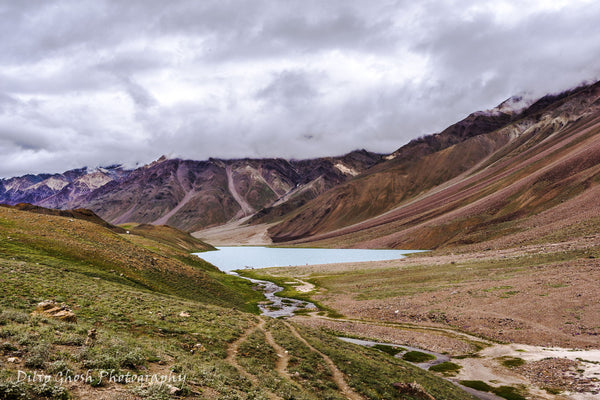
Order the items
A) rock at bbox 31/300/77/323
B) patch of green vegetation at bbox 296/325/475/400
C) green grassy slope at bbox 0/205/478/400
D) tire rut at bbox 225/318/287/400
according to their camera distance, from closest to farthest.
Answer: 1. green grassy slope at bbox 0/205/478/400
2. tire rut at bbox 225/318/287/400
3. rock at bbox 31/300/77/323
4. patch of green vegetation at bbox 296/325/475/400

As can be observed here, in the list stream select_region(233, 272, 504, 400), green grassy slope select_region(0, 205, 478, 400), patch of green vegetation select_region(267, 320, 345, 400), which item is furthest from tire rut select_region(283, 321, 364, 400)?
stream select_region(233, 272, 504, 400)

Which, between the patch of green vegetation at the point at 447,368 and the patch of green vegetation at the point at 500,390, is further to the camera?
the patch of green vegetation at the point at 447,368

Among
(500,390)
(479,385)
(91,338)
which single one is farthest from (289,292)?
(91,338)

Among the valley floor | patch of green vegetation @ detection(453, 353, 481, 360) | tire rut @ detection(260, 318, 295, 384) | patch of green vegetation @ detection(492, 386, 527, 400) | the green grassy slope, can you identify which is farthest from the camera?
patch of green vegetation @ detection(453, 353, 481, 360)

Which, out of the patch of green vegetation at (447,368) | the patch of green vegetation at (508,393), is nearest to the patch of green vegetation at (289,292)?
the patch of green vegetation at (447,368)

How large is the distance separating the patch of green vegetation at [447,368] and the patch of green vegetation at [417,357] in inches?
78.1

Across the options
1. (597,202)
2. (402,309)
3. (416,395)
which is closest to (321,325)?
(402,309)

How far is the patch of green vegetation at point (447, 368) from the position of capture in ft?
124

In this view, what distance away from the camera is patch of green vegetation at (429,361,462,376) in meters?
37.8

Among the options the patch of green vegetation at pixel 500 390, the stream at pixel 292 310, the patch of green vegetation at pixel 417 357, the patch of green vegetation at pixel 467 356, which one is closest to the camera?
the patch of green vegetation at pixel 500 390

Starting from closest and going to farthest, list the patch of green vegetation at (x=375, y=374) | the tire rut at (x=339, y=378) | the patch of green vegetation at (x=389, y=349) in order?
the tire rut at (x=339, y=378)
the patch of green vegetation at (x=375, y=374)
the patch of green vegetation at (x=389, y=349)

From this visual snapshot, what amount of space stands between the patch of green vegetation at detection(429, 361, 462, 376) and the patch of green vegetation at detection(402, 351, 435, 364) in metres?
1.98

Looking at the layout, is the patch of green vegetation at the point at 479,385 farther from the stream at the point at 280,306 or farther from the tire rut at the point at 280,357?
the stream at the point at 280,306

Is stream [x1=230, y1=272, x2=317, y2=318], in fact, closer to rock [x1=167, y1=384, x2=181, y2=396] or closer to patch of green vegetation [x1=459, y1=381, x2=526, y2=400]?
patch of green vegetation [x1=459, y1=381, x2=526, y2=400]
